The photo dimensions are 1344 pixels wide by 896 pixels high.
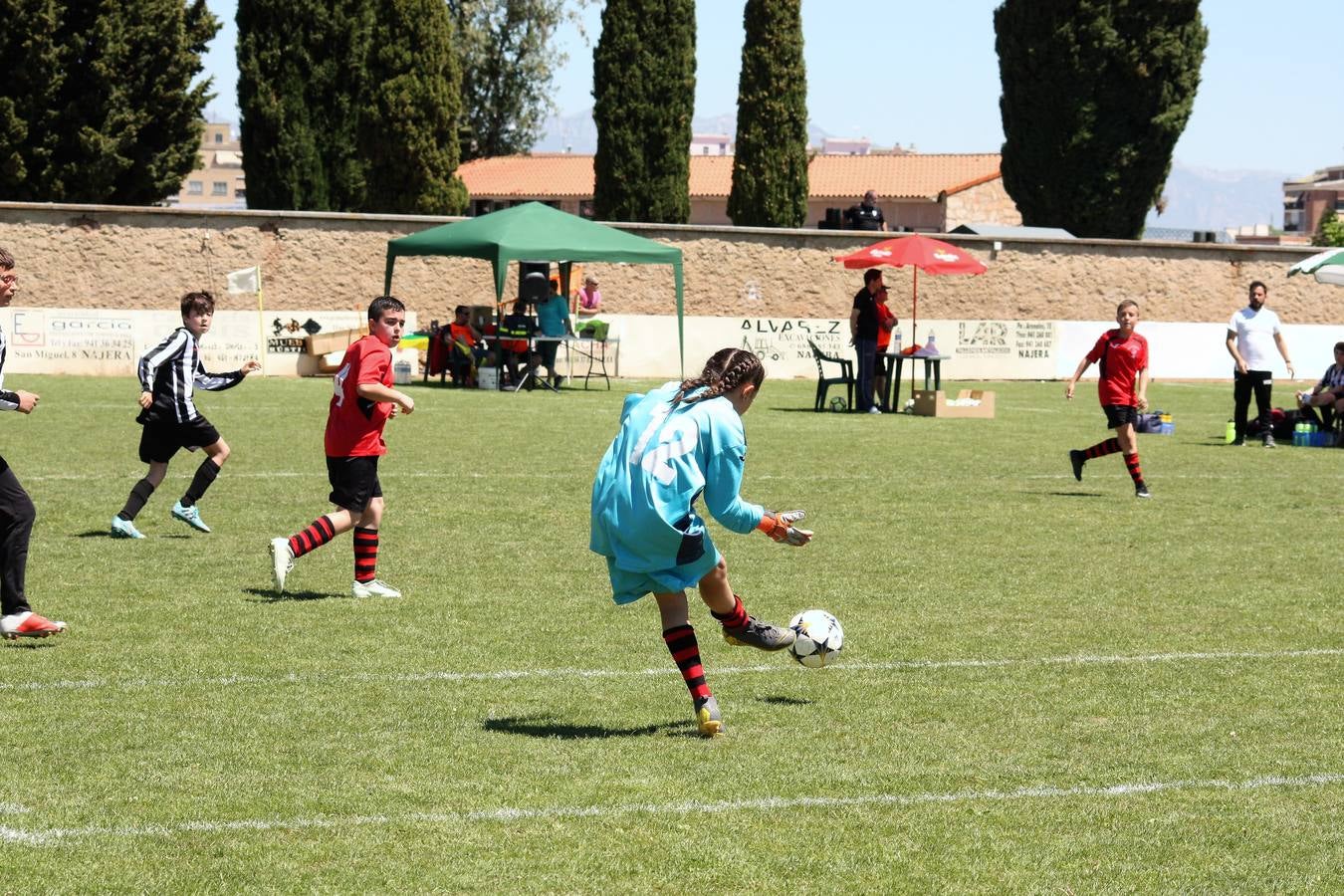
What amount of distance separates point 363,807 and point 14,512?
341cm

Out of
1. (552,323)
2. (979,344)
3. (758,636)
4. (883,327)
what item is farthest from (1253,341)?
(758,636)

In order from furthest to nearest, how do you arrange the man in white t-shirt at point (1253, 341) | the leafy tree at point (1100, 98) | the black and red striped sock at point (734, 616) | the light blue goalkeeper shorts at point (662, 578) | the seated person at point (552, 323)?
the leafy tree at point (1100, 98), the seated person at point (552, 323), the man in white t-shirt at point (1253, 341), the black and red striped sock at point (734, 616), the light blue goalkeeper shorts at point (662, 578)

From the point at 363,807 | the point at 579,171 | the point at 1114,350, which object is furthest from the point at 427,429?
the point at 579,171

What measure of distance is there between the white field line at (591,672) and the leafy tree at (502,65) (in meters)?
58.6

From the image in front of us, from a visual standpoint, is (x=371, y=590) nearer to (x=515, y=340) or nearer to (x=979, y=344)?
(x=515, y=340)

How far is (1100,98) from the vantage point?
44.0 m

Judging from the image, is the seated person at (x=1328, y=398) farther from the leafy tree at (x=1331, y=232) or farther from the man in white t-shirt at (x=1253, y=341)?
the leafy tree at (x=1331, y=232)

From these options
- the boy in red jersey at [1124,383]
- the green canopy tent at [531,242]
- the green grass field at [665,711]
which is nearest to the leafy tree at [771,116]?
the green canopy tent at [531,242]

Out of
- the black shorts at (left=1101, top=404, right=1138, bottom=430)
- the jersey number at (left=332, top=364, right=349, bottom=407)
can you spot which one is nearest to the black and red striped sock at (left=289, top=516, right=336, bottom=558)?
the jersey number at (left=332, top=364, right=349, bottom=407)

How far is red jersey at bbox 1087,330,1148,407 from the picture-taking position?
1586cm

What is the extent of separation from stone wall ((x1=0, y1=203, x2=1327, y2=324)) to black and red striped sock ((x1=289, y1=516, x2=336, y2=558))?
21598 millimetres

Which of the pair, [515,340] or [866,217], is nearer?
[515,340]

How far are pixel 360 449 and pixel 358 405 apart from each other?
245 millimetres

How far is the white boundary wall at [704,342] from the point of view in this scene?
29.9 meters
